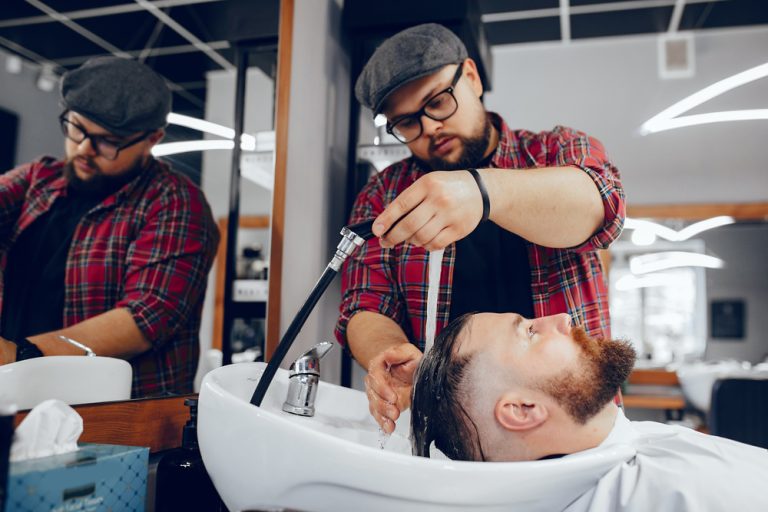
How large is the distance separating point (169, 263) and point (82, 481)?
606 mm

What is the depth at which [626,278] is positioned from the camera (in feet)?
14.0

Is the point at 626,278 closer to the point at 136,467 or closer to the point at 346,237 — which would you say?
the point at 346,237

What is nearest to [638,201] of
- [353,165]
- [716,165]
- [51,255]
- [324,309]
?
[716,165]

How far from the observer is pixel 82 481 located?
0.78 meters

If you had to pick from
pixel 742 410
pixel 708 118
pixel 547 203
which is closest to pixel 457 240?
pixel 547 203

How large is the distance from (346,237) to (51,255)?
0.58m

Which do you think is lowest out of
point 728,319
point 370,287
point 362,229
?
point 728,319

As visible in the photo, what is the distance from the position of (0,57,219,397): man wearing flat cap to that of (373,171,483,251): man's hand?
21.5 inches

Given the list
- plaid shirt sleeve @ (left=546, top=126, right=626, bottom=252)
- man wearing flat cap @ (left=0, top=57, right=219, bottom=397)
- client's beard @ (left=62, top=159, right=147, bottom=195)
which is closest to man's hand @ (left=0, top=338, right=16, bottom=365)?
man wearing flat cap @ (left=0, top=57, right=219, bottom=397)

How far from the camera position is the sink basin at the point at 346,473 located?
743 mm

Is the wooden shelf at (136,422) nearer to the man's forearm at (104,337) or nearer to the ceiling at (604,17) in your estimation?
the man's forearm at (104,337)

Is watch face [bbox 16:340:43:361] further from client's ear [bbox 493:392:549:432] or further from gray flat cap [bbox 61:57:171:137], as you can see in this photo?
client's ear [bbox 493:392:549:432]

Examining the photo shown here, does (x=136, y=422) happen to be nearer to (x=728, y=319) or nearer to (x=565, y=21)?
(x=565, y=21)

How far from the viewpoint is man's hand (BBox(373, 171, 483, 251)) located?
99cm
